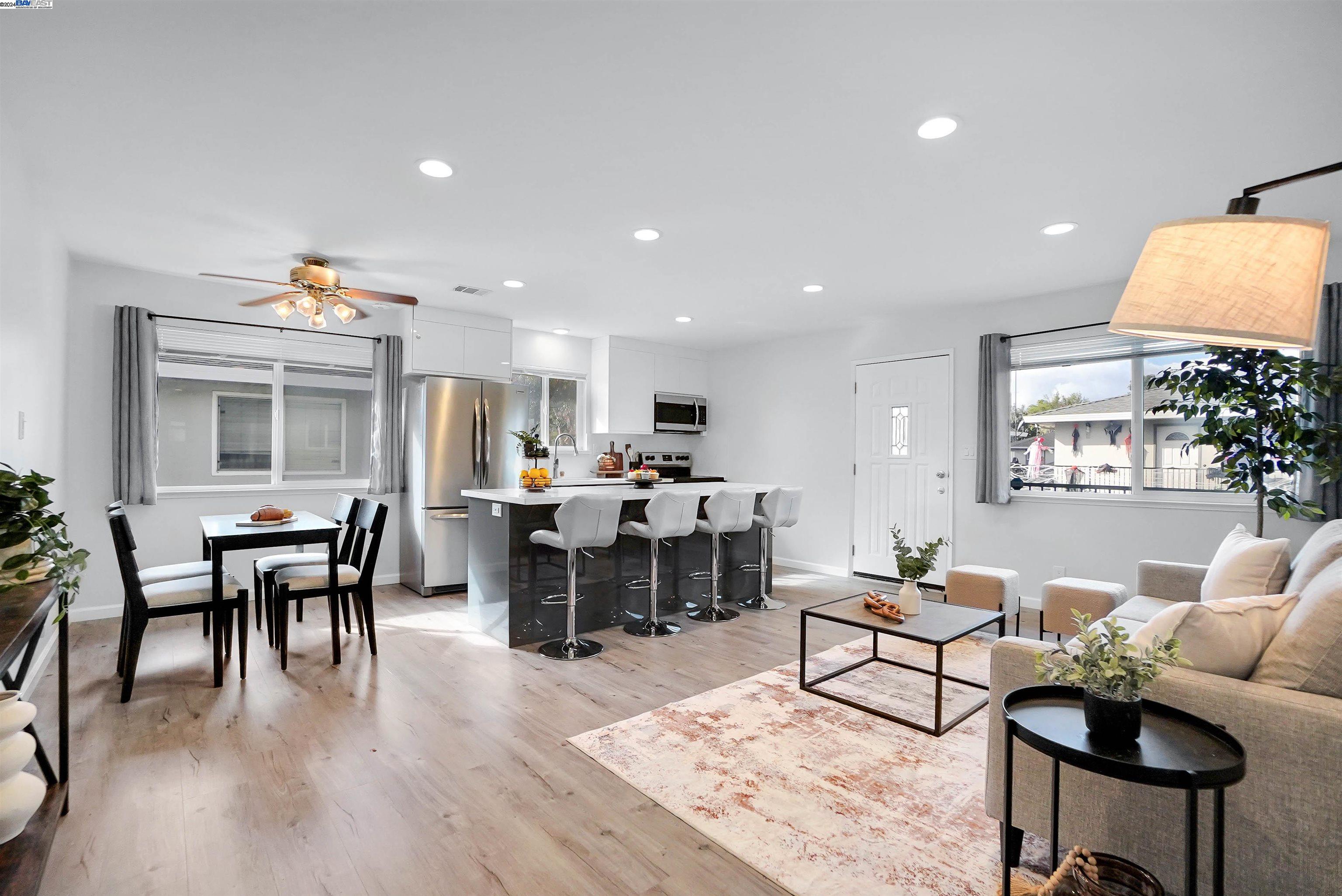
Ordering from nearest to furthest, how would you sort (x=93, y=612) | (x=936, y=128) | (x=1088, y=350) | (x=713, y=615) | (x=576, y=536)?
(x=936, y=128) < (x=576, y=536) < (x=93, y=612) < (x=713, y=615) < (x=1088, y=350)

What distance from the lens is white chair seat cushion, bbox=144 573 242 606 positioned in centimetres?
334

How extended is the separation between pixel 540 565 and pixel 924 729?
→ 240 centimetres

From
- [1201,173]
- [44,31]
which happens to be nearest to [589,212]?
[44,31]

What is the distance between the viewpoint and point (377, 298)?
411cm

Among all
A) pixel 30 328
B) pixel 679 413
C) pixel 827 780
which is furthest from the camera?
pixel 679 413

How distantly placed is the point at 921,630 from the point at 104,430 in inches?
220

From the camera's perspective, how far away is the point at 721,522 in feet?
15.5

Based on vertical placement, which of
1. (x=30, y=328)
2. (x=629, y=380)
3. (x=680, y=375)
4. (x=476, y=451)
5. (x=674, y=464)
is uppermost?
(x=680, y=375)

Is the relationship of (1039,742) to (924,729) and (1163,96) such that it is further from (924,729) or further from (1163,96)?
(1163,96)

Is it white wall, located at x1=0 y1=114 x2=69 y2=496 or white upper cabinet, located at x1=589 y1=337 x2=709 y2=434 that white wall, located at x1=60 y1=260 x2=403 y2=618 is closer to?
white wall, located at x1=0 y1=114 x2=69 y2=496

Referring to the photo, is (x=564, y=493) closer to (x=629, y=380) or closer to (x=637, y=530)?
(x=637, y=530)

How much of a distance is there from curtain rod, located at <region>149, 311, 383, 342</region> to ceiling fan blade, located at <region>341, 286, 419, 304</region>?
1576 millimetres

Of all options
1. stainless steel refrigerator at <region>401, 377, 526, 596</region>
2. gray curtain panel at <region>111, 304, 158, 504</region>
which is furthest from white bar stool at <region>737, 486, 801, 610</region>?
gray curtain panel at <region>111, 304, 158, 504</region>

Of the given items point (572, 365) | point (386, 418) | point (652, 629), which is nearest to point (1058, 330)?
point (652, 629)
